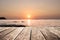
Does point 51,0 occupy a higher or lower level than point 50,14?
higher

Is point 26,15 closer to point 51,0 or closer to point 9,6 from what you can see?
point 9,6

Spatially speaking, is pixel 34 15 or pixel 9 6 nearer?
pixel 34 15

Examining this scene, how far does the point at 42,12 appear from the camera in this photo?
7.02 metres

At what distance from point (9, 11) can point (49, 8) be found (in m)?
2.47

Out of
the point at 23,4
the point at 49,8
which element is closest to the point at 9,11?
the point at 23,4

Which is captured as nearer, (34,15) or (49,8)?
(34,15)

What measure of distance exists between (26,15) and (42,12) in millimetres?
1168

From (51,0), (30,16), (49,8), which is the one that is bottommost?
(30,16)

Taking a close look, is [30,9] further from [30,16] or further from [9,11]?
[9,11]

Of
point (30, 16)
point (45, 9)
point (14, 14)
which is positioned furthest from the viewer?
point (45, 9)

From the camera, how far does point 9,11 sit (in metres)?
6.94

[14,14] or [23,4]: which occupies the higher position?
[23,4]

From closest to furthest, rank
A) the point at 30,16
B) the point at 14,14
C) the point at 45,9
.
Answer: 1. the point at 30,16
2. the point at 14,14
3. the point at 45,9

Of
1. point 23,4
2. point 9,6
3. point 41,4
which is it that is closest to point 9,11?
point 9,6
